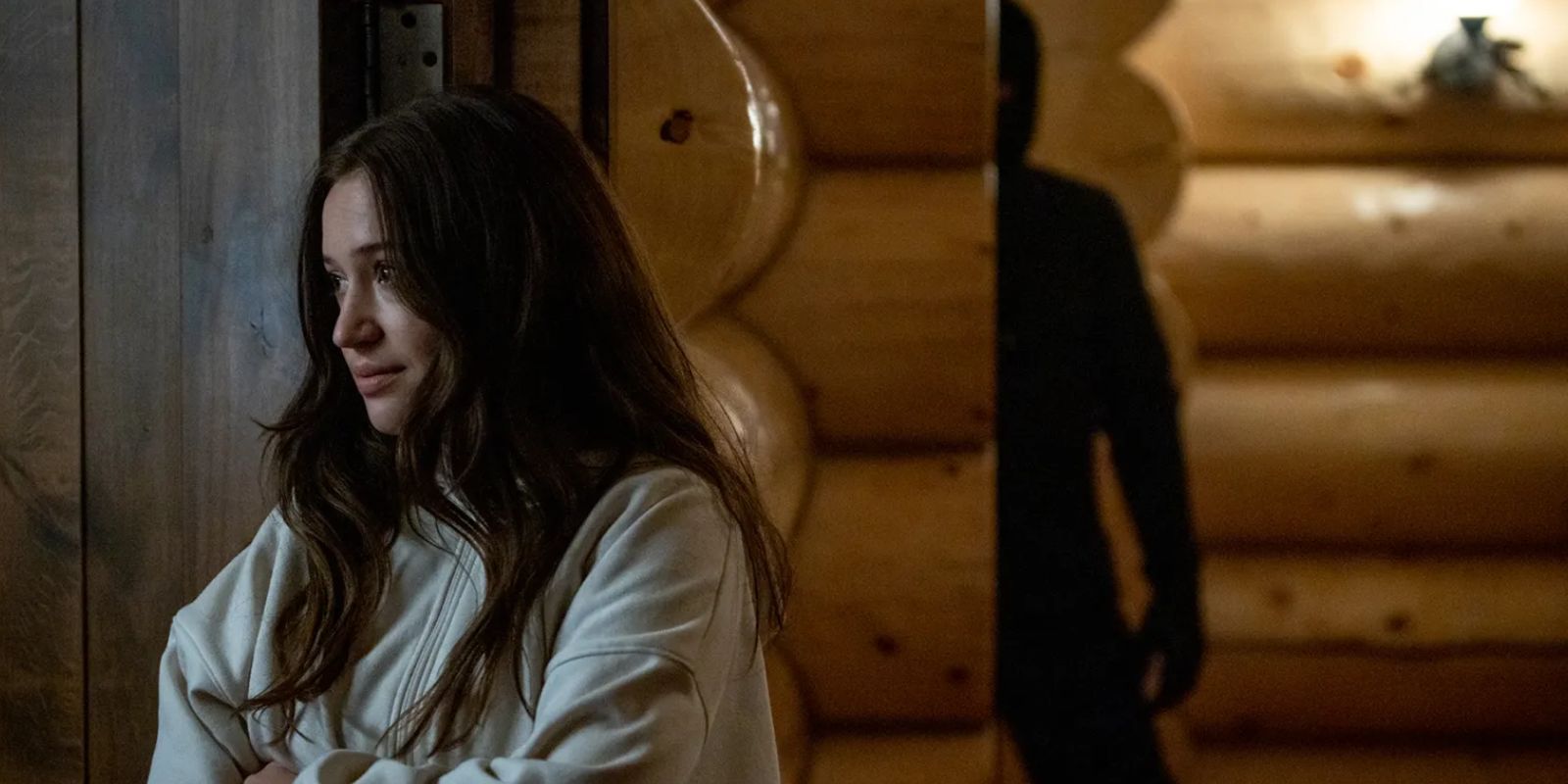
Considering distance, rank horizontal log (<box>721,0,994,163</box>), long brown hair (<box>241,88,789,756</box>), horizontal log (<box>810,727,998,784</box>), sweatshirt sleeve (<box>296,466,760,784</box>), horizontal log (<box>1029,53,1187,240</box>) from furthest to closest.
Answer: horizontal log (<box>1029,53,1187,240</box>), horizontal log (<box>810,727,998,784</box>), horizontal log (<box>721,0,994,163</box>), long brown hair (<box>241,88,789,756</box>), sweatshirt sleeve (<box>296,466,760,784</box>)

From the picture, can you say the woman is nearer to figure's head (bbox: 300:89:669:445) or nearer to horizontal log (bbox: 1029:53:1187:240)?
figure's head (bbox: 300:89:669:445)

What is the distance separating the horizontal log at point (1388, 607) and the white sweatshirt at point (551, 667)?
242cm

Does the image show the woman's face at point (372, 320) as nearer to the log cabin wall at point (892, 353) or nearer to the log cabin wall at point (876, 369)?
the log cabin wall at point (876, 369)

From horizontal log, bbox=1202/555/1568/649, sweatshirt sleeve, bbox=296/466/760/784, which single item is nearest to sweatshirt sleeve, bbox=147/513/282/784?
sweatshirt sleeve, bbox=296/466/760/784

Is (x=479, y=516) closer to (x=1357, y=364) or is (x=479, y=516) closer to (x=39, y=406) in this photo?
(x=39, y=406)

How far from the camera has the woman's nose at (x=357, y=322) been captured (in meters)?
1.35

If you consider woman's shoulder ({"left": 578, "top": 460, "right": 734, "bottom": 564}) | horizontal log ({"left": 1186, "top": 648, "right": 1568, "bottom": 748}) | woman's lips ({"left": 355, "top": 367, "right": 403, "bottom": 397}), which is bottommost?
horizontal log ({"left": 1186, "top": 648, "right": 1568, "bottom": 748})

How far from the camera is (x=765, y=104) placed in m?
2.33

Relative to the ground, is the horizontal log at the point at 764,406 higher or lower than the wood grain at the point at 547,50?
lower

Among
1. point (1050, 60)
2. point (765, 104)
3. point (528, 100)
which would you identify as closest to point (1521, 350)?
point (1050, 60)

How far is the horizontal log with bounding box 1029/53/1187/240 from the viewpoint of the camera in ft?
11.2

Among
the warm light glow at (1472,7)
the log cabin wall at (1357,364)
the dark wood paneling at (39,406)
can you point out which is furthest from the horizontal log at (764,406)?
the warm light glow at (1472,7)

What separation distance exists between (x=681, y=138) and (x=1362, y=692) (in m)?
2.41

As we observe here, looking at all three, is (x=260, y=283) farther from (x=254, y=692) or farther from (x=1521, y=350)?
(x=1521, y=350)
